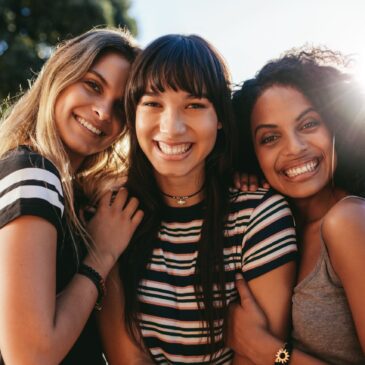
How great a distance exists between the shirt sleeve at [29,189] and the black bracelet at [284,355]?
1.25m

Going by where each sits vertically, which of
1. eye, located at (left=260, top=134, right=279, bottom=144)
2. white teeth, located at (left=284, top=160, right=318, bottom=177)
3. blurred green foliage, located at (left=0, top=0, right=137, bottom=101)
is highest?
blurred green foliage, located at (left=0, top=0, right=137, bottom=101)

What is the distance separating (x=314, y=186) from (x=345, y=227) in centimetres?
51

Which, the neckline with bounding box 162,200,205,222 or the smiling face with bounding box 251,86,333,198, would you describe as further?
the neckline with bounding box 162,200,205,222

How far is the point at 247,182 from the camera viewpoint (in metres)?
2.92

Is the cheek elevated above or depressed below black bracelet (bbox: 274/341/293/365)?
above

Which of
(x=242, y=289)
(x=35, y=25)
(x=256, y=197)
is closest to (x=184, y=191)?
(x=256, y=197)

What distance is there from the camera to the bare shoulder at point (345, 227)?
7.21ft

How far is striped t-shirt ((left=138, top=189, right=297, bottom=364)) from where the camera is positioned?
8.72 ft

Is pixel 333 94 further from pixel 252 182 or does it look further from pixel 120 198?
pixel 120 198

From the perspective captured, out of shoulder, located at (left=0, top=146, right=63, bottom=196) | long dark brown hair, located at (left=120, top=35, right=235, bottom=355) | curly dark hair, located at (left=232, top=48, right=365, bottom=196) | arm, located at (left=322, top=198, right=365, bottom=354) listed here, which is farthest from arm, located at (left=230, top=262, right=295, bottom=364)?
shoulder, located at (left=0, top=146, right=63, bottom=196)

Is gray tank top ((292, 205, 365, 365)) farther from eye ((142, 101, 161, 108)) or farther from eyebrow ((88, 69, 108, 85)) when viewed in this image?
eyebrow ((88, 69, 108, 85))

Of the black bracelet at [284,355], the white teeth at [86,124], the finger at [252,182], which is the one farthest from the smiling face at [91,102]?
the black bracelet at [284,355]

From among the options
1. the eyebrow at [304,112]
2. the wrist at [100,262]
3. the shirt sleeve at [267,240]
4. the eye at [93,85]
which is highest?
the eye at [93,85]

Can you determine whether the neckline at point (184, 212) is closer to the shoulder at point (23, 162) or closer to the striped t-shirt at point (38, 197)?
the striped t-shirt at point (38, 197)
